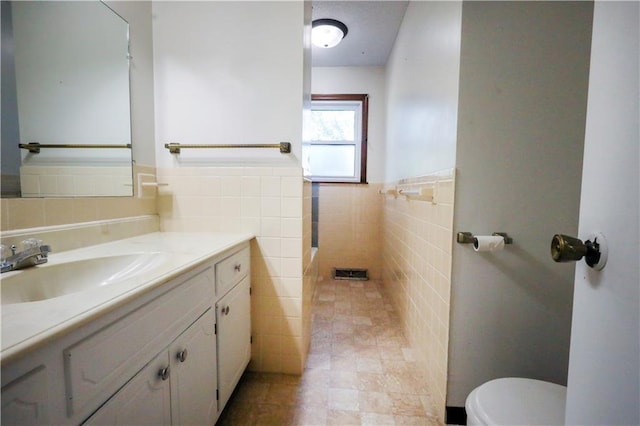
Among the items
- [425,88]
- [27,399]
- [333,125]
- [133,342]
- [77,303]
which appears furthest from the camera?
[333,125]

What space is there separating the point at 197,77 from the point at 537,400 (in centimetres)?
204

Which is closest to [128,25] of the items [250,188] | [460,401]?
[250,188]

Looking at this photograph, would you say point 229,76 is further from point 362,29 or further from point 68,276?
point 362,29

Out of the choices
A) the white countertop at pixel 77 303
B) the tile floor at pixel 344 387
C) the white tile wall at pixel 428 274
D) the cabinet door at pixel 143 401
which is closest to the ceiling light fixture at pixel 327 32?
the white tile wall at pixel 428 274

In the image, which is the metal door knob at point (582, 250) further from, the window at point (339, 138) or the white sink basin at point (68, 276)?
the window at point (339, 138)

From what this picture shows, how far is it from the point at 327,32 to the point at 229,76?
1.34m

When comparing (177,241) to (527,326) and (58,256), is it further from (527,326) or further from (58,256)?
(527,326)

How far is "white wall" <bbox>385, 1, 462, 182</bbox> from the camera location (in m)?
1.21

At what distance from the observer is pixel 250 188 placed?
1506 millimetres

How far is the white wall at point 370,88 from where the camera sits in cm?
321

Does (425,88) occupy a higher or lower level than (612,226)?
higher

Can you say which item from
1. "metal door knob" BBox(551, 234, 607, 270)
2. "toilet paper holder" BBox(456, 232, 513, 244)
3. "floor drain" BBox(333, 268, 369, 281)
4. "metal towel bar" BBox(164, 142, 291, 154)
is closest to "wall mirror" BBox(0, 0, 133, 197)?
"metal towel bar" BBox(164, 142, 291, 154)

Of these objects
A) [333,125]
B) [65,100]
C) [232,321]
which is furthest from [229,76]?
[333,125]

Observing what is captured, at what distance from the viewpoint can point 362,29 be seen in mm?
2441
